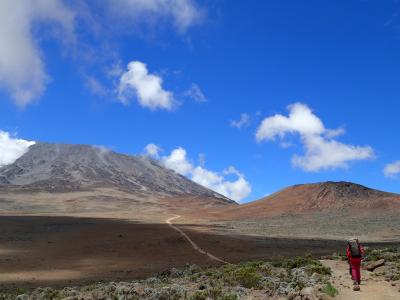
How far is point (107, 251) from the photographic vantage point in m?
33.6

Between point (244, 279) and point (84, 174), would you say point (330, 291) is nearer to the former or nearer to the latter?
point (244, 279)

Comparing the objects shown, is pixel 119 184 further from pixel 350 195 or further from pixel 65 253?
pixel 65 253

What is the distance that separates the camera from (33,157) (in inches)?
7293

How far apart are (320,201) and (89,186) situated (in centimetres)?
8527

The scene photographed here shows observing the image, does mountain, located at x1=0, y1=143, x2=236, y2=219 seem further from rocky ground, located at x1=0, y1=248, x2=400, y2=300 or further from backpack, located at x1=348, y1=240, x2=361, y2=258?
backpack, located at x1=348, y1=240, x2=361, y2=258

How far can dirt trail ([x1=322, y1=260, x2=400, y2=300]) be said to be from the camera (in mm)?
12289

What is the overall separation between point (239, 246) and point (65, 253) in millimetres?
11387

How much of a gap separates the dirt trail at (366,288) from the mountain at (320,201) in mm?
57112

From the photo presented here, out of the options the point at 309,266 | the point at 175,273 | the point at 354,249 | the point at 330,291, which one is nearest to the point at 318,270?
the point at 309,266

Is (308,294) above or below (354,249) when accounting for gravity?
below

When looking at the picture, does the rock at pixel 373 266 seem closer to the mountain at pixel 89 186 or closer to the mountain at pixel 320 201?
the mountain at pixel 320 201

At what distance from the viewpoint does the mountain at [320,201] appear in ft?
239

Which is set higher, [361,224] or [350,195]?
[350,195]

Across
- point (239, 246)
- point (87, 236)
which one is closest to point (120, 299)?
point (239, 246)
